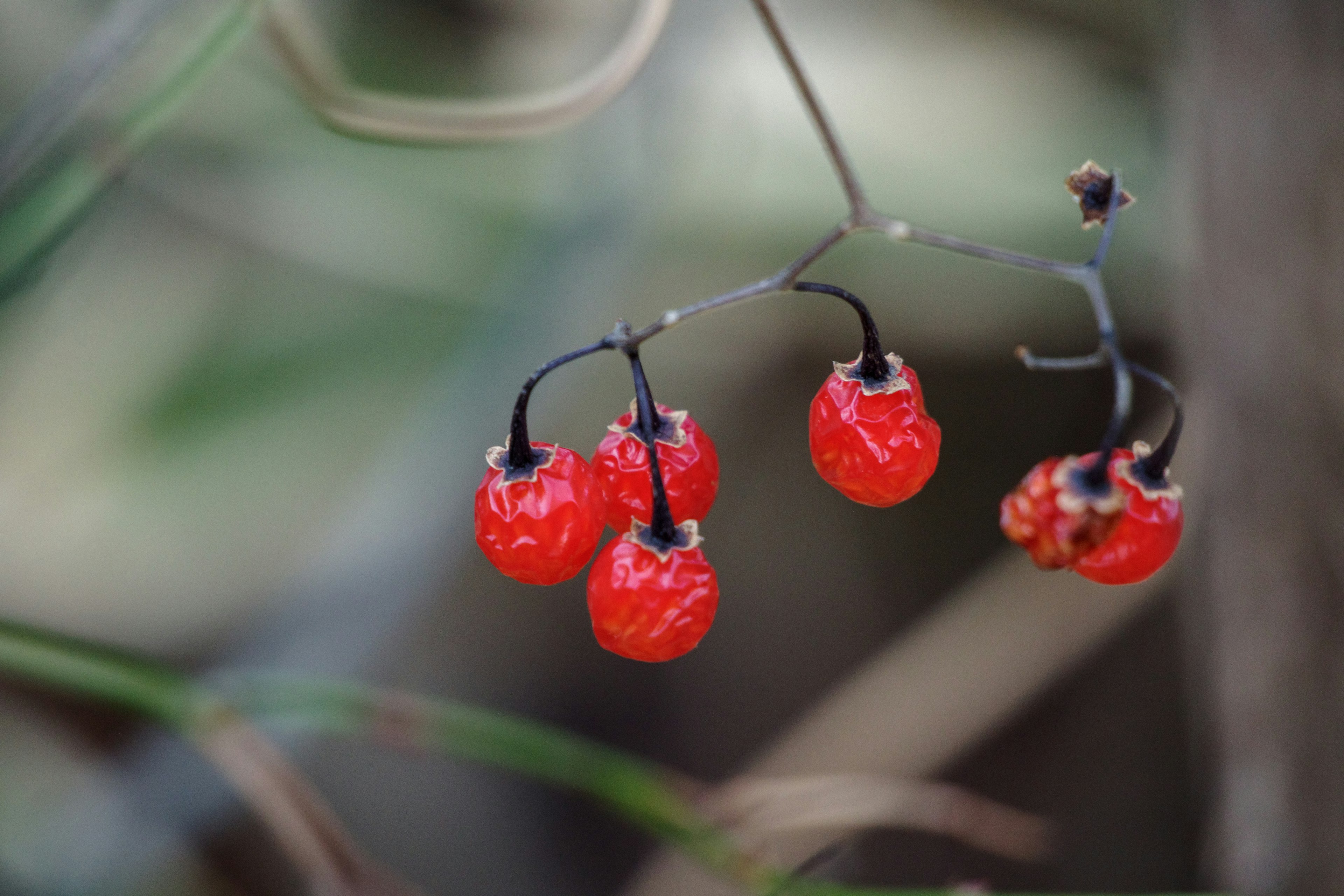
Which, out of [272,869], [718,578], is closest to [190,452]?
[272,869]

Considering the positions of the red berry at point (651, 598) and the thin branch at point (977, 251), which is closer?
the thin branch at point (977, 251)

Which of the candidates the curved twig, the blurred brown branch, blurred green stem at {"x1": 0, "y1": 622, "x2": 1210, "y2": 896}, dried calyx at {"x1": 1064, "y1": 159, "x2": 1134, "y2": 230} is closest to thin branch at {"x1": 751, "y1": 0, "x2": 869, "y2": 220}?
dried calyx at {"x1": 1064, "y1": 159, "x2": 1134, "y2": 230}

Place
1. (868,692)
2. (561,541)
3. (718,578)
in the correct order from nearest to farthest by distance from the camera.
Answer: (561,541), (868,692), (718,578)

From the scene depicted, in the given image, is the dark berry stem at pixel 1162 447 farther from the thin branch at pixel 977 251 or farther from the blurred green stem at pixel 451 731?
the blurred green stem at pixel 451 731

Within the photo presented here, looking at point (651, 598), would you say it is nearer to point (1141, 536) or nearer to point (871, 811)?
point (1141, 536)

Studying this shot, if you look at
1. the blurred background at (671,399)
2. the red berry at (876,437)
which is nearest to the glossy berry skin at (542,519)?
the red berry at (876,437)

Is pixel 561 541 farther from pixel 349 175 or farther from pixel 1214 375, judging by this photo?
pixel 349 175

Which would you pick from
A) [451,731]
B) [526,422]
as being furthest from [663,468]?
[451,731]
